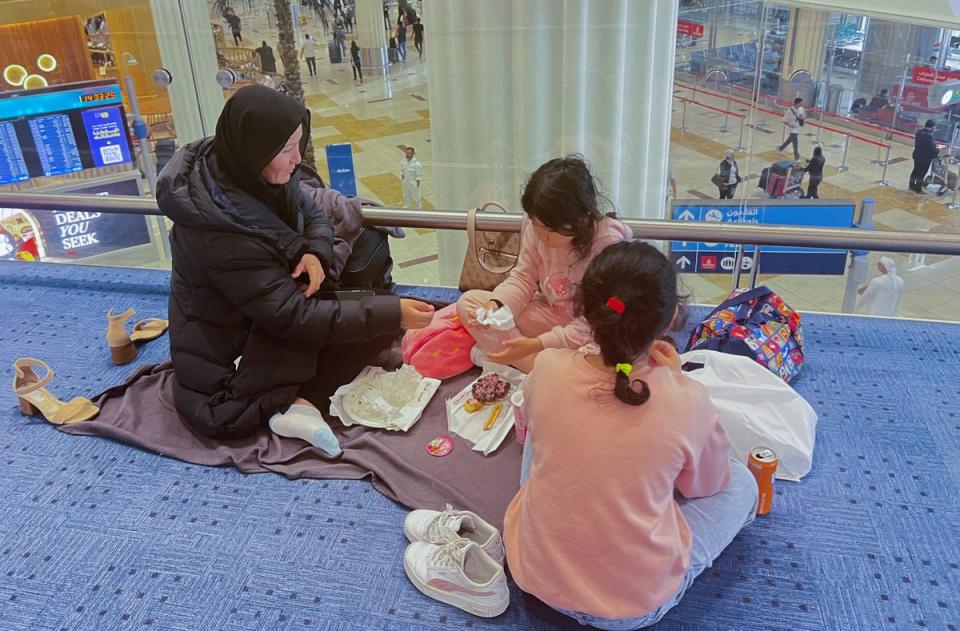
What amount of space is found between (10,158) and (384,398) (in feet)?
20.9

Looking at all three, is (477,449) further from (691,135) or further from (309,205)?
(691,135)

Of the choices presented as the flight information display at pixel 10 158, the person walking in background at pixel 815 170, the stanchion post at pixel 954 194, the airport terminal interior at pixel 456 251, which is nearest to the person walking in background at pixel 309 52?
the airport terminal interior at pixel 456 251

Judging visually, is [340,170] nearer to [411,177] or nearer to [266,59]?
[411,177]

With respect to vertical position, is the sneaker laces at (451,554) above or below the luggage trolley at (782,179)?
above

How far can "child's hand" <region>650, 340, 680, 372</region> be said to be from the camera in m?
1.67

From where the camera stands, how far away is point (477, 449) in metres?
2.21

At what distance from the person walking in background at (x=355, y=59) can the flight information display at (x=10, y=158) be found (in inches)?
128

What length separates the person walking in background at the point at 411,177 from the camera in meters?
6.29

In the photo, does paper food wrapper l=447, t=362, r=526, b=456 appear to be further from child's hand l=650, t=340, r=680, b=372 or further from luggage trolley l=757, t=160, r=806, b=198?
luggage trolley l=757, t=160, r=806, b=198

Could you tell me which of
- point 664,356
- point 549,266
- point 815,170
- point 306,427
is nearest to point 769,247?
point 549,266

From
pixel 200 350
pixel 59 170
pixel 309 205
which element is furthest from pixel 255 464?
pixel 59 170

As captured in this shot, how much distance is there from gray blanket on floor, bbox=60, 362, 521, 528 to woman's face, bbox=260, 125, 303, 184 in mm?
783

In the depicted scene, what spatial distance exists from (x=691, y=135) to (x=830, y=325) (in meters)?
4.06

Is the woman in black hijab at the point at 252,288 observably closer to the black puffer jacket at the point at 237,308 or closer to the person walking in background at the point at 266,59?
the black puffer jacket at the point at 237,308
